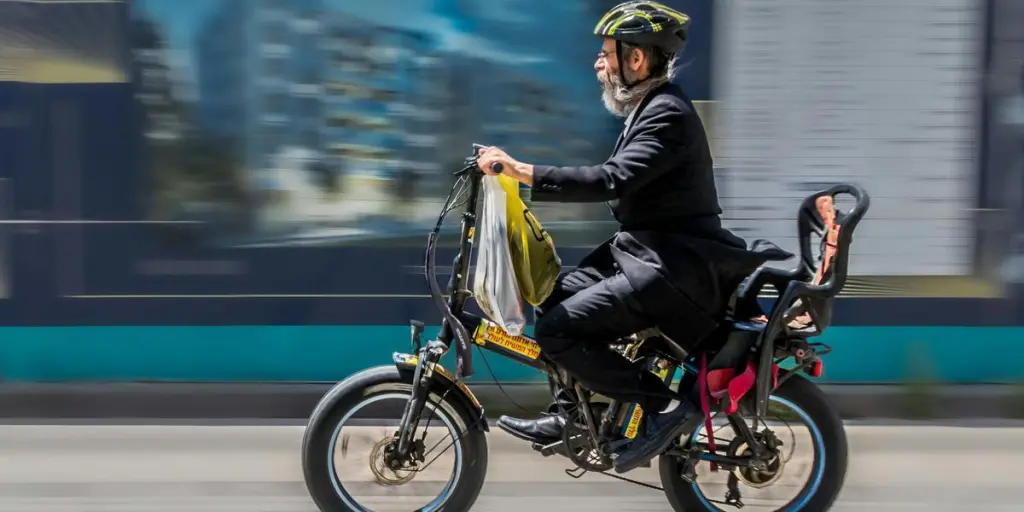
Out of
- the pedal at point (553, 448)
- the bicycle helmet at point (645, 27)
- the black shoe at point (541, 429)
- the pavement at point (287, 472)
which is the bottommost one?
the pavement at point (287, 472)

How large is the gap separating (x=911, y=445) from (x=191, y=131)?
4.35m

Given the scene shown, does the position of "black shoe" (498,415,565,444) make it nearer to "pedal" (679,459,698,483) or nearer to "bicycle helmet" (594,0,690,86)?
"pedal" (679,459,698,483)

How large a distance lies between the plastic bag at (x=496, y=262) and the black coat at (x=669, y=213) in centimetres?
15

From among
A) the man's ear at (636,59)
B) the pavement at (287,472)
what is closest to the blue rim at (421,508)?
the pavement at (287,472)

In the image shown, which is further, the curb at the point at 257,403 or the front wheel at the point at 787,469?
the curb at the point at 257,403

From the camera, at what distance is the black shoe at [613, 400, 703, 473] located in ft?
11.2

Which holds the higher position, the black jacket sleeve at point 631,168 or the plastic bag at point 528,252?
the black jacket sleeve at point 631,168

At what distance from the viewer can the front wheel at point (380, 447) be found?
3.51 meters

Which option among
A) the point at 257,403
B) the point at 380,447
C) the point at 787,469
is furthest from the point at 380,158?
the point at 787,469

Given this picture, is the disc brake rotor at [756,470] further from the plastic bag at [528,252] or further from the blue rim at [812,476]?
the plastic bag at [528,252]

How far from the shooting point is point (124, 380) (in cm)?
610

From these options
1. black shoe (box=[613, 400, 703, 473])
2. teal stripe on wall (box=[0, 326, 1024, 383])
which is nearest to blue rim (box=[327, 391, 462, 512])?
black shoe (box=[613, 400, 703, 473])

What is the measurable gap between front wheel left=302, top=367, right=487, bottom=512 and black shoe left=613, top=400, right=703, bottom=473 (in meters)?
0.51

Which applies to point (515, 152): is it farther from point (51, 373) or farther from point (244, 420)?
point (51, 373)
